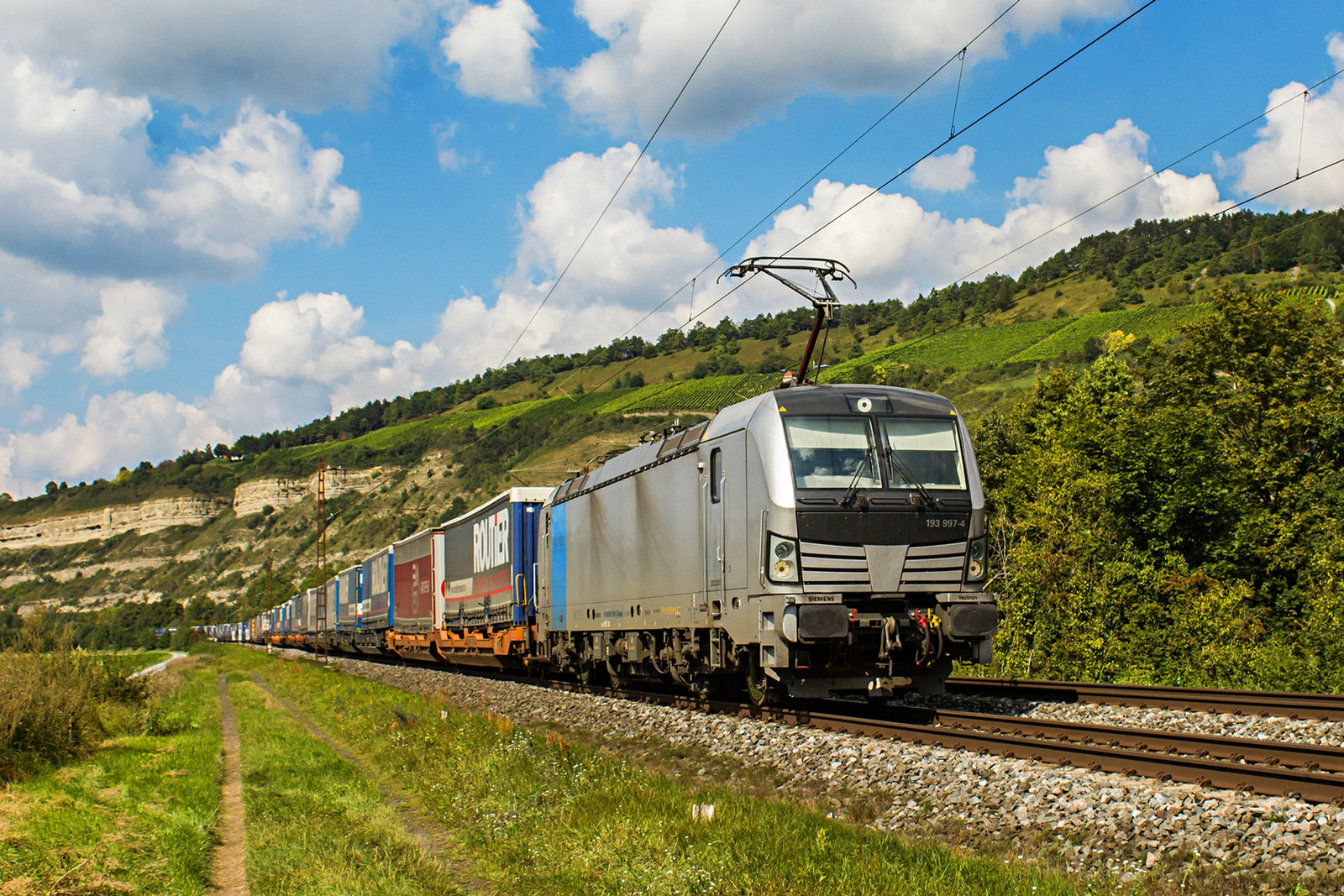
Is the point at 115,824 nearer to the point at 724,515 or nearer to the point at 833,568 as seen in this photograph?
the point at 724,515

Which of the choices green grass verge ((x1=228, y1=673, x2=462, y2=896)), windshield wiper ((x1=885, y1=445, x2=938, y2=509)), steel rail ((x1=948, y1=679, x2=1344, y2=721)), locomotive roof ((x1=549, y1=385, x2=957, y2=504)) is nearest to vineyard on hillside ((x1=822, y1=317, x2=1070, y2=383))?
steel rail ((x1=948, y1=679, x2=1344, y2=721))

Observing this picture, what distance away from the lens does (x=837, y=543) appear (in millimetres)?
11422

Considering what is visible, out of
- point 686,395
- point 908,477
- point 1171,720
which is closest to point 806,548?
point 908,477

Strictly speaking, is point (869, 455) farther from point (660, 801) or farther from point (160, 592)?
point (160, 592)

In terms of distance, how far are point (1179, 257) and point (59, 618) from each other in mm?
125755

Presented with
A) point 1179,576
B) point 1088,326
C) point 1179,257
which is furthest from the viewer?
point 1179,257

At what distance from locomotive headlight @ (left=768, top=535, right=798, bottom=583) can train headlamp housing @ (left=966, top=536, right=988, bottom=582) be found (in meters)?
2.17

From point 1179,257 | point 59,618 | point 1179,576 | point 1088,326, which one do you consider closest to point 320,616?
point 59,618

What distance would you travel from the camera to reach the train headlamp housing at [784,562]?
37.1ft

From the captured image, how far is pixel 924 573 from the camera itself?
1173 centimetres

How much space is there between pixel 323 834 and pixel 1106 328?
106 m

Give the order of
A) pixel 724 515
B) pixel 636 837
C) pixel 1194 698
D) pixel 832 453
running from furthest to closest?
pixel 724 515 < pixel 1194 698 < pixel 832 453 < pixel 636 837

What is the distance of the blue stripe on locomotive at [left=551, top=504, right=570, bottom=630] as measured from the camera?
20.3 metres

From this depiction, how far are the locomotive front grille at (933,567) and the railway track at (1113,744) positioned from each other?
1.51 metres
